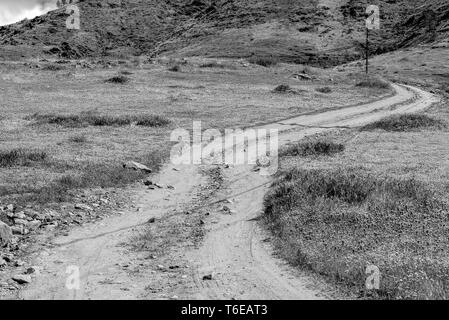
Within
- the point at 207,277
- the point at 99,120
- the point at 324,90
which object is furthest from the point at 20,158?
the point at 324,90

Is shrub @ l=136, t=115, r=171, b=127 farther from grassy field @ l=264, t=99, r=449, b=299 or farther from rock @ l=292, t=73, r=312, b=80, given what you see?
rock @ l=292, t=73, r=312, b=80

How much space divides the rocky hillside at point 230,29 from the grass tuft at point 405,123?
82.3 metres

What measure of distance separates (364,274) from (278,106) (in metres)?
33.3

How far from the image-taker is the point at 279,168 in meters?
22.7

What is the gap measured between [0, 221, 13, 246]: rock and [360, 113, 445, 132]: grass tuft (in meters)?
25.1

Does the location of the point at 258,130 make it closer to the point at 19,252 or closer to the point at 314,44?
the point at 19,252

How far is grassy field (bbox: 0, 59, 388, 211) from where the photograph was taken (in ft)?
66.1

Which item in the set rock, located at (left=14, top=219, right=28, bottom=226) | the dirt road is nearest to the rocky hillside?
the dirt road

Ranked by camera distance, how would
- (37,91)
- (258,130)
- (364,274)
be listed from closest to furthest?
(364,274) → (258,130) → (37,91)

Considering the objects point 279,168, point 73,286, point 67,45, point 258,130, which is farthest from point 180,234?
point 67,45

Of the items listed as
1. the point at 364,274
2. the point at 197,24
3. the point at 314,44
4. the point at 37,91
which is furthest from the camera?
the point at 197,24

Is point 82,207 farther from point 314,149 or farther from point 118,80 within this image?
point 118,80

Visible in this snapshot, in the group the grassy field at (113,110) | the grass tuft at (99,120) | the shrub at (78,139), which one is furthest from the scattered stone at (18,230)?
the grass tuft at (99,120)

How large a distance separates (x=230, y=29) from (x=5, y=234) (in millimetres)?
133465
